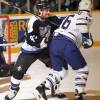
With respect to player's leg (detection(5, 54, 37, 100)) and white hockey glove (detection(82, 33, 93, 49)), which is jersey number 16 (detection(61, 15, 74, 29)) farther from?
player's leg (detection(5, 54, 37, 100))

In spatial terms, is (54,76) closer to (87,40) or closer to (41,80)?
(87,40)

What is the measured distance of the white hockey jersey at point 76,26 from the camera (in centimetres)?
452

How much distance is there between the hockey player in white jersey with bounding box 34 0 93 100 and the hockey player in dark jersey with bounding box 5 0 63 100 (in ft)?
0.57

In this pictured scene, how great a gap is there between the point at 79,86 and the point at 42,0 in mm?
1029

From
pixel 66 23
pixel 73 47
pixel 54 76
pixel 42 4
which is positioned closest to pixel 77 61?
pixel 73 47

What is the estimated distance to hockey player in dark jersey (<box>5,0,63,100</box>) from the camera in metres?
4.75

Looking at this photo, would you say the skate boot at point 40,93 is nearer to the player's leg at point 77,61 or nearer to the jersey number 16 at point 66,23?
the player's leg at point 77,61

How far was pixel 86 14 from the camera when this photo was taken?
455cm

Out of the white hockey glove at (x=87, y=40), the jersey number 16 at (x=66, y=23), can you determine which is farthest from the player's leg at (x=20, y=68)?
the white hockey glove at (x=87, y=40)

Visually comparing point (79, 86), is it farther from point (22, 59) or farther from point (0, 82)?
point (0, 82)

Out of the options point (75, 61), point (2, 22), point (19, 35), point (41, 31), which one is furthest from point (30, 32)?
point (19, 35)

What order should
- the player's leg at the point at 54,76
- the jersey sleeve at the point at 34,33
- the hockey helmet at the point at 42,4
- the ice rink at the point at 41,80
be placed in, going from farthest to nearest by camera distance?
the ice rink at the point at 41,80, the hockey helmet at the point at 42,4, the jersey sleeve at the point at 34,33, the player's leg at the point at 54,76

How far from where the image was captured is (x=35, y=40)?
476 cm

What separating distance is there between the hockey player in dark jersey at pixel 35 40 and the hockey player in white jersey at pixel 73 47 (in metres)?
0.17
